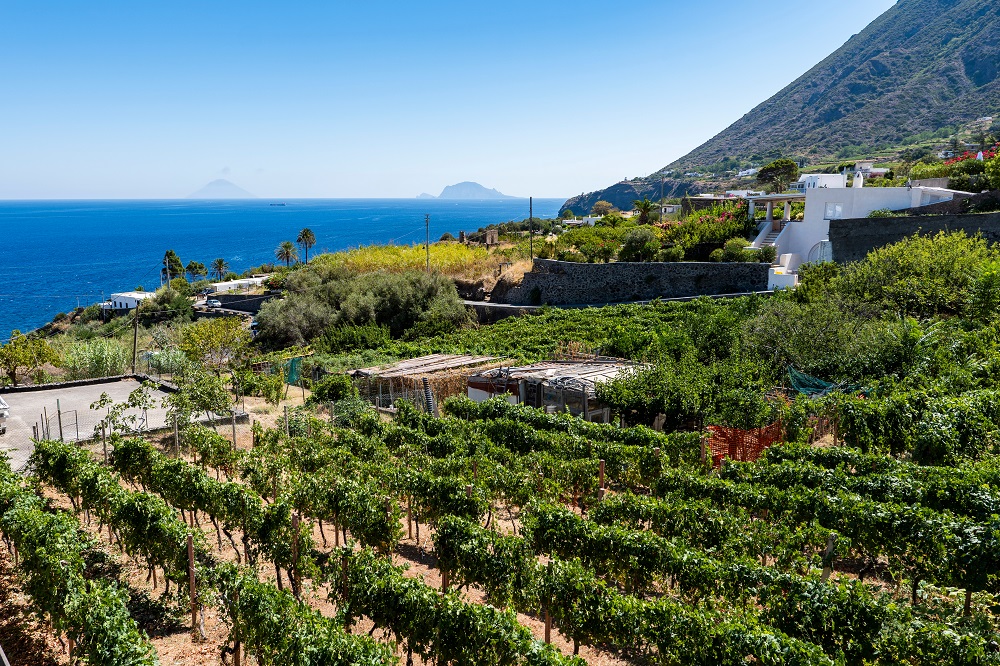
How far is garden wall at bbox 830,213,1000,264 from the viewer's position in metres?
32.1

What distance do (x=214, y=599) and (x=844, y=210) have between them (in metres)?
A: 39.7

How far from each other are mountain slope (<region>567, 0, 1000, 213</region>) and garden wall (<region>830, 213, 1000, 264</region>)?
3892 inches

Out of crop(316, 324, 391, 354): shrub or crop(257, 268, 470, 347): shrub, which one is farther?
crop(257, 268, 470, 347): shrub

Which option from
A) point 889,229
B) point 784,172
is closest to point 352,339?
point 889,229

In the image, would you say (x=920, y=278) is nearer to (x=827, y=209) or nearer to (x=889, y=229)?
(x=889, y=229)

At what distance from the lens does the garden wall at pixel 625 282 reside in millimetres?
38594

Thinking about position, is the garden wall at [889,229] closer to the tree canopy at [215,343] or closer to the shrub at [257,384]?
the shrub at [257,384]

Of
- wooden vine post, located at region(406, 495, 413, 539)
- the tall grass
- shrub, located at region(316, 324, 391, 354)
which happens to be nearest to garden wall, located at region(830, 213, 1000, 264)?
the tall grass

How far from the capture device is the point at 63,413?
61.1 ft

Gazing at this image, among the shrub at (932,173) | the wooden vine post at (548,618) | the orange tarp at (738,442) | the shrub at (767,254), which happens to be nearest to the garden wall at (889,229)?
the shrub at (767,254)

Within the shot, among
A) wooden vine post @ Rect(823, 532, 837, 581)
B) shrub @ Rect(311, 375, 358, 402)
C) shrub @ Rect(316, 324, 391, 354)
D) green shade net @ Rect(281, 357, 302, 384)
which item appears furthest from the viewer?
shrub @ Rect(316, 324, 391, 354)

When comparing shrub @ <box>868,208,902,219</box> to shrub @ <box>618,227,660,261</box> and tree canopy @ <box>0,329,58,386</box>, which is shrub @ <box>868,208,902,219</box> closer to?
shrub @ <box>618,227,660,261</box>

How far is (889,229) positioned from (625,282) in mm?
15018

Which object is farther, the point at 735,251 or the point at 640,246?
the point at 640,246
